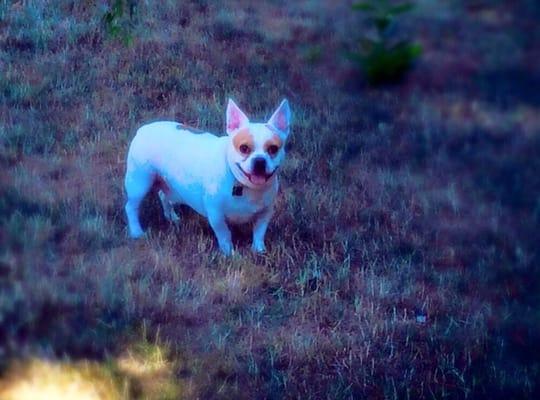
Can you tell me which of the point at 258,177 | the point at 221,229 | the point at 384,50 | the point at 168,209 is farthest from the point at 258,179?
the point at 384,50

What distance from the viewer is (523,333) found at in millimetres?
4711

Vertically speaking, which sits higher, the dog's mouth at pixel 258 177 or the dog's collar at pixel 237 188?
the dog's mouth at pixel 258 177

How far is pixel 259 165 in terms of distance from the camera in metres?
6.03

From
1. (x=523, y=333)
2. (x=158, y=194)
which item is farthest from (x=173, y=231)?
(x=523, y=333)

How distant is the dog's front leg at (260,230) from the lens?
6.52 m

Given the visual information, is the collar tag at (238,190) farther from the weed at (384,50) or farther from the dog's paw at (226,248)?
the weed at (384,50)

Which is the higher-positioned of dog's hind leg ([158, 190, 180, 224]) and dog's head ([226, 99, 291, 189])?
dog's head ([226, 99, 291, 189])

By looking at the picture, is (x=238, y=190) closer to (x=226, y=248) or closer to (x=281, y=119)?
(x=226, y=248)

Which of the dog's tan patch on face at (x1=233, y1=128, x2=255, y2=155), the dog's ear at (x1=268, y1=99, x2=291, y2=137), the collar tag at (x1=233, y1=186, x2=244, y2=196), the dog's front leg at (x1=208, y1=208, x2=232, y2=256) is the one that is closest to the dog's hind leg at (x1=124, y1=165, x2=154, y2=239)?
the dog's front leg at (x1=208, y1=208, x2=232, y2=256)

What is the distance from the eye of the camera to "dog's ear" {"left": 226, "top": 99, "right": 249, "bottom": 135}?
6258 mm

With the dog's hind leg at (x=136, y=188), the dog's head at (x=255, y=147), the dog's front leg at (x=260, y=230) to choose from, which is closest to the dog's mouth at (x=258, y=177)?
the dog's head at (x=255, y=147)

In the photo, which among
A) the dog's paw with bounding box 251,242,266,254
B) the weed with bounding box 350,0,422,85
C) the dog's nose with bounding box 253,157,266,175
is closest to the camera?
the weed with bounding box 350,0,422,85

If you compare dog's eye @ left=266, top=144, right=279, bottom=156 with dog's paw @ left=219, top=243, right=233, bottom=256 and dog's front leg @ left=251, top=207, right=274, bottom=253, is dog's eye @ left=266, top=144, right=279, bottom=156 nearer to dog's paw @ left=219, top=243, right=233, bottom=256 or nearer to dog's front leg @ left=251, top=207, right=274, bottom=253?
dog's front leg @ left=251, top=207, right=274, bottom=253

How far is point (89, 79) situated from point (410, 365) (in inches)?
214
